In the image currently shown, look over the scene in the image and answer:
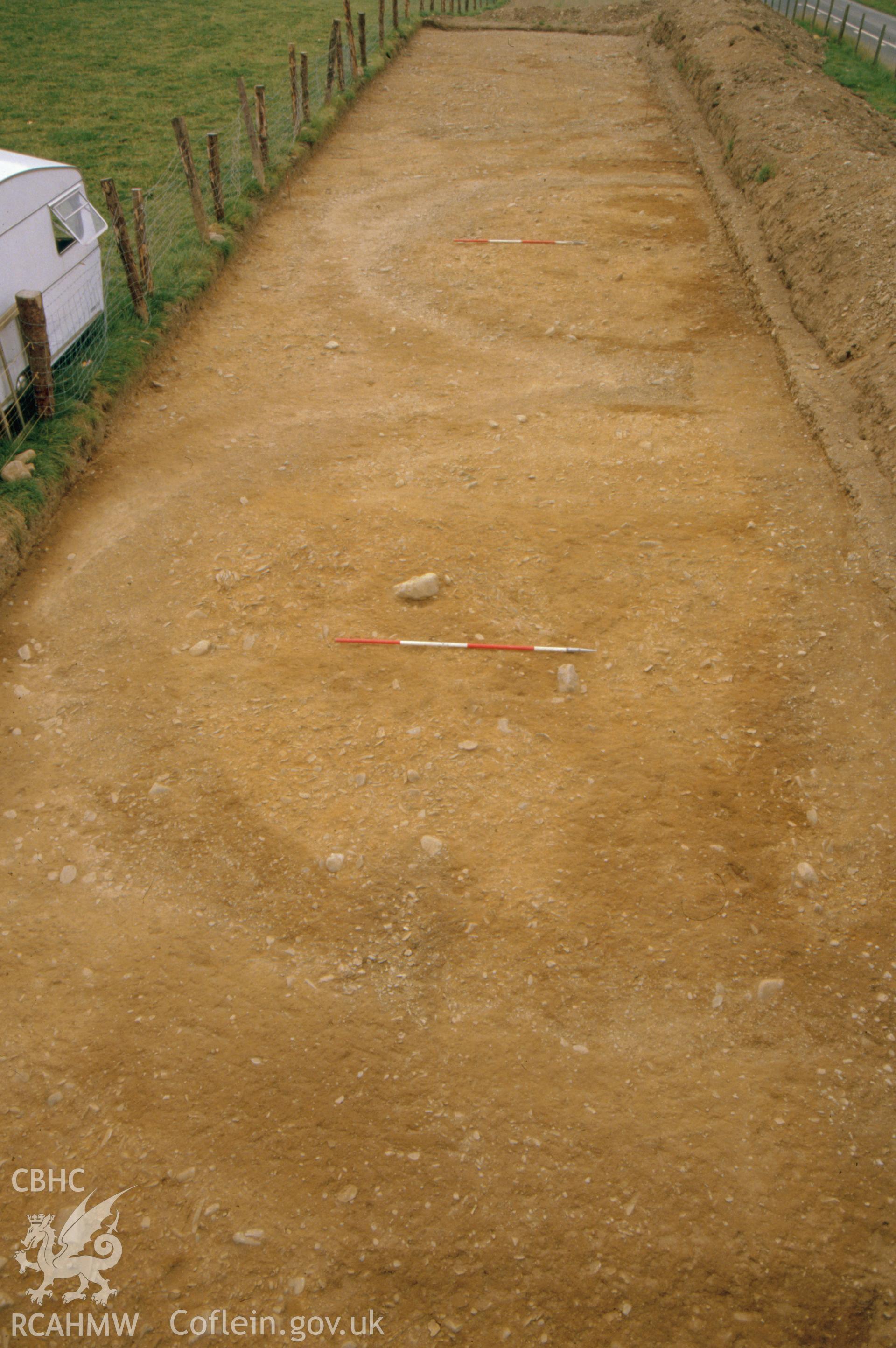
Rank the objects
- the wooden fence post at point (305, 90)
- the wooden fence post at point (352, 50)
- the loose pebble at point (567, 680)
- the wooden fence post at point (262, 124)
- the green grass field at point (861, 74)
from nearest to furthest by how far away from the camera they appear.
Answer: the loose pebble at point (567, 680)
the wooden fence post at point (262, 124)
the wooden fence post at point (305, 90)
the wooden fence post at point (352, 50)
the green grass field at point (861, 74)

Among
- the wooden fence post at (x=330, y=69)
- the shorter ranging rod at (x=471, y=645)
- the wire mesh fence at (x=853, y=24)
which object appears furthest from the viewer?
the wire mesh fence at (x=853, y=24)

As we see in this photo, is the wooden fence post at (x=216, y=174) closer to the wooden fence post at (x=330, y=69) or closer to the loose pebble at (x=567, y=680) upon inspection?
the wooden fence post at (x=330, y=69)

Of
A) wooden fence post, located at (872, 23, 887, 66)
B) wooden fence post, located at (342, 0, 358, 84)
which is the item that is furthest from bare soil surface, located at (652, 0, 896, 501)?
wooden fence post, located at (872, 23, 887, 66)

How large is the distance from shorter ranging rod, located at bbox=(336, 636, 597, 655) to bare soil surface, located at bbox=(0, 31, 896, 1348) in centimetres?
9

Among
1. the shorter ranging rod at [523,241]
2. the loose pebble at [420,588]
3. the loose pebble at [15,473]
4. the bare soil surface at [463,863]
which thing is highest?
the shorter ranging rod at [523,241]

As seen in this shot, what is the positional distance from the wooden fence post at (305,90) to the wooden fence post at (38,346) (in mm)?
10197

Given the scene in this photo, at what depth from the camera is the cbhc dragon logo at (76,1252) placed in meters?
3.60

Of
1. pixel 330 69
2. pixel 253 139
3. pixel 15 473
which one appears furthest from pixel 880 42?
pixel 15 473

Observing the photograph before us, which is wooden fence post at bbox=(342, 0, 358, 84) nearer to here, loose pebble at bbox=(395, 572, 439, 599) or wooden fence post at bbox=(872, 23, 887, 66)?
wooden fence post at bbox=(872, 23, 887, 66)

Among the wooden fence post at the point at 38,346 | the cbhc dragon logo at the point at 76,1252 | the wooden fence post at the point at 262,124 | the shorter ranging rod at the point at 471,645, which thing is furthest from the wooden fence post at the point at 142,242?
the cbhc dragon logo at the point at 76,1252

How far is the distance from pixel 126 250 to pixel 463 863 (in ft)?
25.4

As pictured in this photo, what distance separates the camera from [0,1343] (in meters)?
3.47

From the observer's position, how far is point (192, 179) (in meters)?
11.1

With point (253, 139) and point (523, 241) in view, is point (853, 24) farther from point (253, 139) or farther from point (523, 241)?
point (253, 139)
